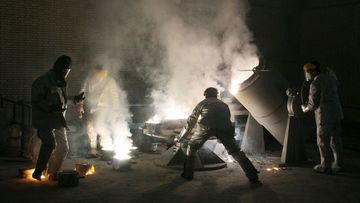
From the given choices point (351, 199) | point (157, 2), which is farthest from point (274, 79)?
point (157, 2)

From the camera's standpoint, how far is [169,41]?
49.5 ft

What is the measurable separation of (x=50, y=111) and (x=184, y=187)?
9.62 ft

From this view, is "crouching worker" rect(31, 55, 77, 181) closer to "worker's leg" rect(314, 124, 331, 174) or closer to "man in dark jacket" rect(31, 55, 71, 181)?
"man in dark jacket" rect(31, 55, 71, 181)

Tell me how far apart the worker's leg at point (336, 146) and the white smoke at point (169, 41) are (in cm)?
507

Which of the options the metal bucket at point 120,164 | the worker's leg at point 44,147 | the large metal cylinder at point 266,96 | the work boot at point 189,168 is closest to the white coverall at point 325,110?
the large metal cylinder at point 266,96

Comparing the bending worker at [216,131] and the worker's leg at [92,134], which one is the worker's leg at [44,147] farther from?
the worker's leg at [92,134]

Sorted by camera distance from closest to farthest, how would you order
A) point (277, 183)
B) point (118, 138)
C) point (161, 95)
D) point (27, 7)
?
point (277, 183) → point (118, 138) → point (27, 7) → point (161, 95)

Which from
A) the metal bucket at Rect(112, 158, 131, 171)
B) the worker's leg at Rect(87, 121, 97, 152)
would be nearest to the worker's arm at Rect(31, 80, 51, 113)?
the metal bucket at Rect(112, 158, 131, 171)

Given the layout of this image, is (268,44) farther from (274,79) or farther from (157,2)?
(274,79)

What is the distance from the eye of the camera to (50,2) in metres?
13.9

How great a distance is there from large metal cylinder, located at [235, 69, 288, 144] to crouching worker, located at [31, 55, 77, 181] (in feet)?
14.3

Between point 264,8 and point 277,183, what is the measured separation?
34.9 ft

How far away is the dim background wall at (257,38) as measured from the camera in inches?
531

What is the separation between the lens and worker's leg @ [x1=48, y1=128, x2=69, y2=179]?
839cm
